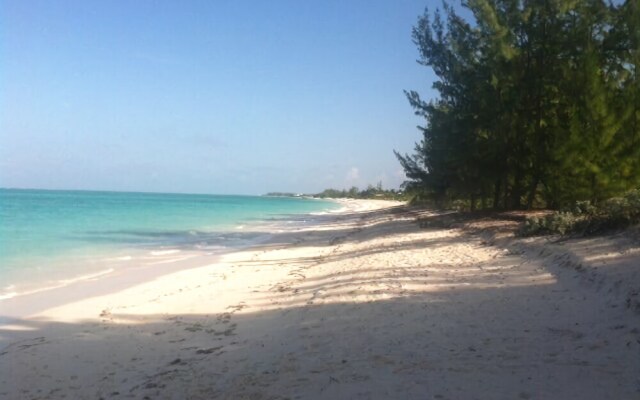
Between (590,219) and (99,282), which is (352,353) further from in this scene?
(99,282)

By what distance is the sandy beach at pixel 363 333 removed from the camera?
4797 mm

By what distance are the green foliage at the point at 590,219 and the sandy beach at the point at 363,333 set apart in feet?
2.50

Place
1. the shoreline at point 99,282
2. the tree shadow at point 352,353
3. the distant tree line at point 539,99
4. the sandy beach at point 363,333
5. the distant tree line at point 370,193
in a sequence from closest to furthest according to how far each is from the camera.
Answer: the tree shadow at point 352,353 < the sandy beach at point 363,333 < the shoreline at point 99,282 < the distant tree line at point 539,99 < the distant tree line at point 370,193

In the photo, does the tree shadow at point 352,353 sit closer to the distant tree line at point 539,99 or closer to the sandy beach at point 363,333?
the sandy beach at point 363,333

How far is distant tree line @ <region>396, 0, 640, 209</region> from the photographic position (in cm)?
1579

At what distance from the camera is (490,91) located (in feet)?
67.0

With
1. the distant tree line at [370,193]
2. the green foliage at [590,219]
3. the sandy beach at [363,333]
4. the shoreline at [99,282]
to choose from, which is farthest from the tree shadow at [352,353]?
the distant tree line at [370,193]

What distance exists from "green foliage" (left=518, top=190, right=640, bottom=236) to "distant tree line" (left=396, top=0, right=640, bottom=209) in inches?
106

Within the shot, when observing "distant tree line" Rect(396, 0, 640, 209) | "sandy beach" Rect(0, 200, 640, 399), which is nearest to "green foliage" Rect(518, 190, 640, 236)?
"sandy beach" Rect(0, 200, 640, 399)

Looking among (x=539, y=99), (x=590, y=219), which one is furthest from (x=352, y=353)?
(x=539, y=99)

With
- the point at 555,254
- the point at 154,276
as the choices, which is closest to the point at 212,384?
the point at 555,254

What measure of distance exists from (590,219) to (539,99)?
1012cm

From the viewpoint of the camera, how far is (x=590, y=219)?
39.9ft

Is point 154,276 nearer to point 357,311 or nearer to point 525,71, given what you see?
point 357,311
